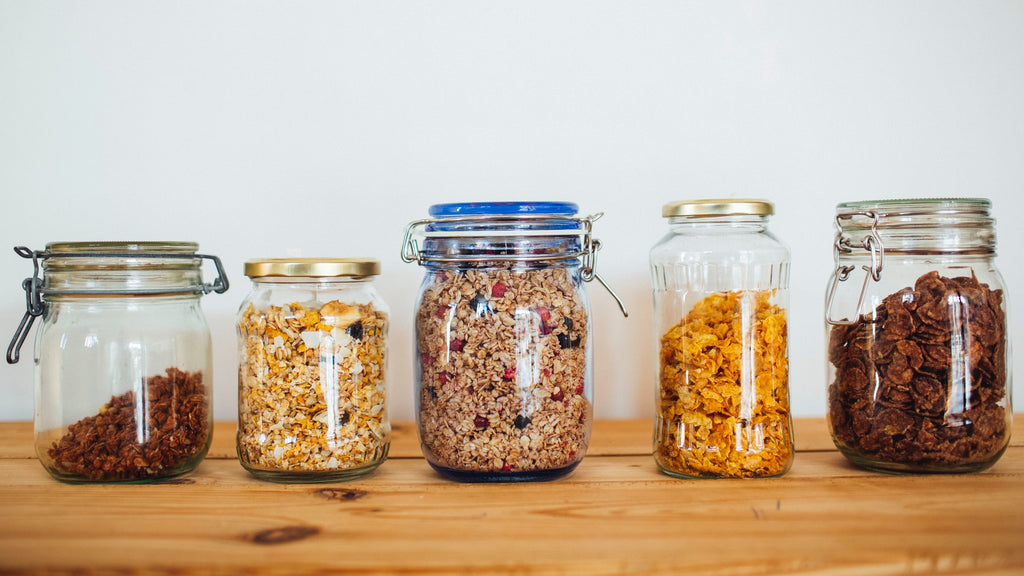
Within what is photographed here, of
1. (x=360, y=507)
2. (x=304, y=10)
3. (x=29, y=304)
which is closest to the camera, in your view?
(x=360, y=507)

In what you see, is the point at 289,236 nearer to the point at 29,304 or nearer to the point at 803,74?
the point at 29,304

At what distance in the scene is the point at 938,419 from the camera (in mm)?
893

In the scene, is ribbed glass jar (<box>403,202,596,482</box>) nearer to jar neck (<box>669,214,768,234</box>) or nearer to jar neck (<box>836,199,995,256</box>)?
jar neck (<box>669,214,768,234</box>)

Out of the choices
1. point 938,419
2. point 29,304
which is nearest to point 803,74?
point 938,419

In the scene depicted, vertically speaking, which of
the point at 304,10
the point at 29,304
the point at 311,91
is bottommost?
the point at 29,304

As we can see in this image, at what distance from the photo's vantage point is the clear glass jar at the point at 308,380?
88 centimetres

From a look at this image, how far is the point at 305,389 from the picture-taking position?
882 millimetres

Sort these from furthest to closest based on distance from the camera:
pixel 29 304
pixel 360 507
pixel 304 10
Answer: pixel 304 10 → pixel 29 304 → pixel 360 507

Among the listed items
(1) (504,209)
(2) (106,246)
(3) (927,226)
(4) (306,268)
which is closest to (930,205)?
(3) (927,226)

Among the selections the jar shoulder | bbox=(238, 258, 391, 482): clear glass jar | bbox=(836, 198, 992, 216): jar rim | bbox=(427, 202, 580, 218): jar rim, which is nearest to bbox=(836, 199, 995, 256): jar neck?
bbox=(836, 198, 992, 216): jar rim

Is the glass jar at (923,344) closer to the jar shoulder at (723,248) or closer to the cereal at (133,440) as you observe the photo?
Answer: the jar shoulder at (723,248)

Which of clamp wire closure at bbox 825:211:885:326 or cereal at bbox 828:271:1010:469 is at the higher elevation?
clamp wire closure at bbox 825:211:885:326

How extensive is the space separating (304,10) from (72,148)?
1.43ft

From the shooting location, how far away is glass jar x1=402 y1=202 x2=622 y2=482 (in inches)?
34.4
